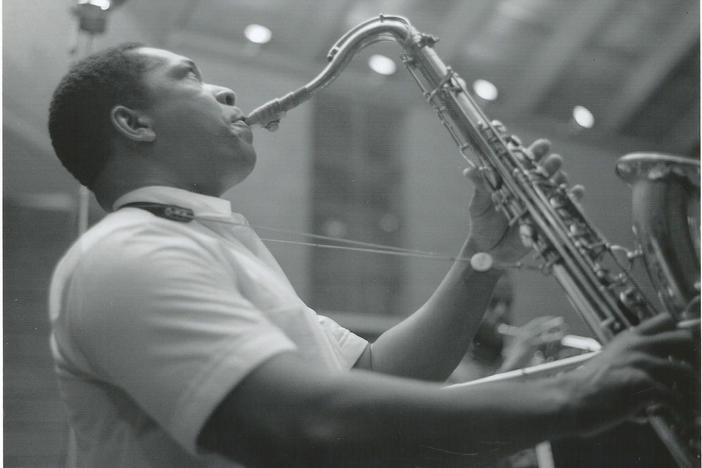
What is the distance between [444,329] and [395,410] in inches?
21.4

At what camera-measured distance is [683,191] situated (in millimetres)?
1248

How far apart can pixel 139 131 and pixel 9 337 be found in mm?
583

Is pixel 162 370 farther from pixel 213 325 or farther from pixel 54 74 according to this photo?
pixel 54 74

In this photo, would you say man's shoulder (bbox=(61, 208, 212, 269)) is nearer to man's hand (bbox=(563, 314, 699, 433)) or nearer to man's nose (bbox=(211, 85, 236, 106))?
man's nose (bbox=(211, 85, 236, 106))

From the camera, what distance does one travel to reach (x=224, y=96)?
4.70 ft

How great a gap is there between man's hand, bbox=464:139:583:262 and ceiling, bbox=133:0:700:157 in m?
0.54

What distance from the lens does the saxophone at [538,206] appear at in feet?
3.85

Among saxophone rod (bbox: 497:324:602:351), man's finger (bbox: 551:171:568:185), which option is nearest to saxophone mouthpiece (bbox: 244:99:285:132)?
man's finger (bbox: 551:171:568:185)

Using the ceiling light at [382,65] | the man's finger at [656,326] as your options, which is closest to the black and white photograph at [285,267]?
the man's finger at [656,326]

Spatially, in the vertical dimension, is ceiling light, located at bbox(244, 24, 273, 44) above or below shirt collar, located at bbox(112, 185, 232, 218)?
above

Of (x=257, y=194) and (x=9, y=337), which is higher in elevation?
(x=257, y=194)

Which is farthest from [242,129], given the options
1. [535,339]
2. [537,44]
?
[537,44]

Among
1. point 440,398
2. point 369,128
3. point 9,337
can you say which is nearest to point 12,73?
point 9,337

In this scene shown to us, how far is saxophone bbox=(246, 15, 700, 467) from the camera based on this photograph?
117 centimetres
